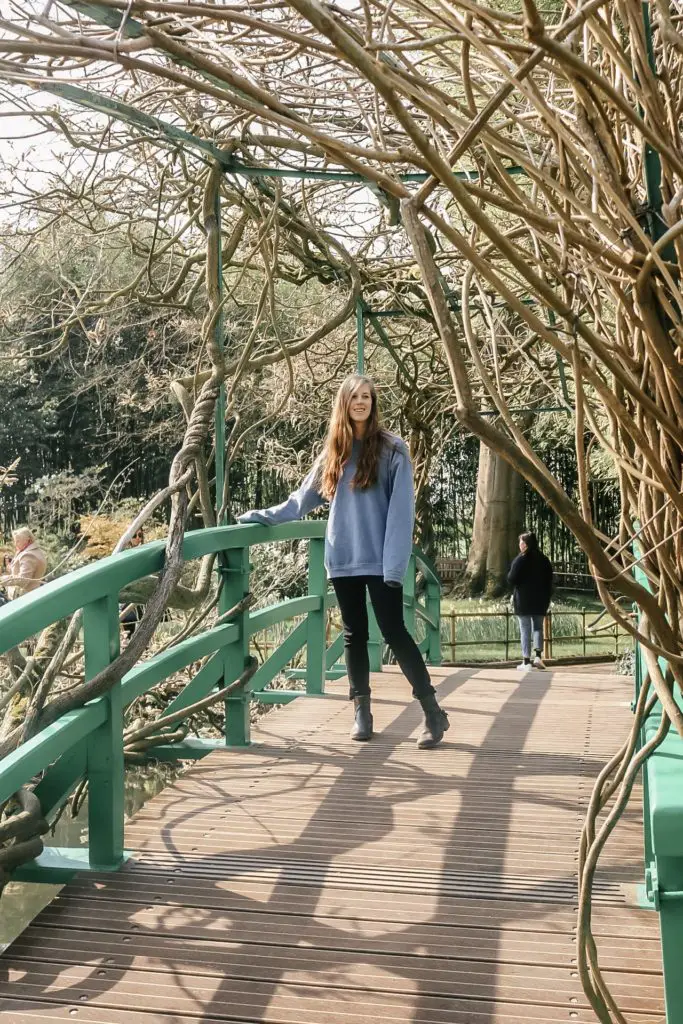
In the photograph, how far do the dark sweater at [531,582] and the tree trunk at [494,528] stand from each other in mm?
5886

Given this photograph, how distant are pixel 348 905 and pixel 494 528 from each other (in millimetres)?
14707

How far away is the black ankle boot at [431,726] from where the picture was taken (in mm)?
4410

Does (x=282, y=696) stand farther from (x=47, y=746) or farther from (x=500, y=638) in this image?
(x=500, y=638)

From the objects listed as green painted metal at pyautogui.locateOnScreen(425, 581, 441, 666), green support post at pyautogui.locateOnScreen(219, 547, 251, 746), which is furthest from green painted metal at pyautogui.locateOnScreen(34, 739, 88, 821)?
green painted metal at pyautogui.locateOnScreen(425, 581, 441, 666)

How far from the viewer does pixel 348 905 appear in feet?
9.36

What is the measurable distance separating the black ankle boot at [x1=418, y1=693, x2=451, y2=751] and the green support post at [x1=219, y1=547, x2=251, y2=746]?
0.71m

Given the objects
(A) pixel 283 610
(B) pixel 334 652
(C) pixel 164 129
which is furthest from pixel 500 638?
(C) pixel 164 129

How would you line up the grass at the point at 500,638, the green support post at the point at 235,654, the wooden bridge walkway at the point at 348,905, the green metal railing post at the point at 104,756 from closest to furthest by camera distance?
the wooden bridge walkway at the point at 348,905 < the green metal railing post at the point at 104,756 < the green support post at the point at 235,654 < the grass at the point at 500,638

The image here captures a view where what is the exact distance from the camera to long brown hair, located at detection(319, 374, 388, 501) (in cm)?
442

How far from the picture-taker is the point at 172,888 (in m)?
2.96

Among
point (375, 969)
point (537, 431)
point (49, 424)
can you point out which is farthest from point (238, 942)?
point (49, 424)

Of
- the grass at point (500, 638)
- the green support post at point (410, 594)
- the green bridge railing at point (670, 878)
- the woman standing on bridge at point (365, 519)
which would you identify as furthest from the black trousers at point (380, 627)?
the grass at point (500, 638)

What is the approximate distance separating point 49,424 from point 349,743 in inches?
607

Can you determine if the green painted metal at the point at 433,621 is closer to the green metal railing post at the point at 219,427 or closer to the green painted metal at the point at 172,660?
the green metal railing post at the point at 219,427
